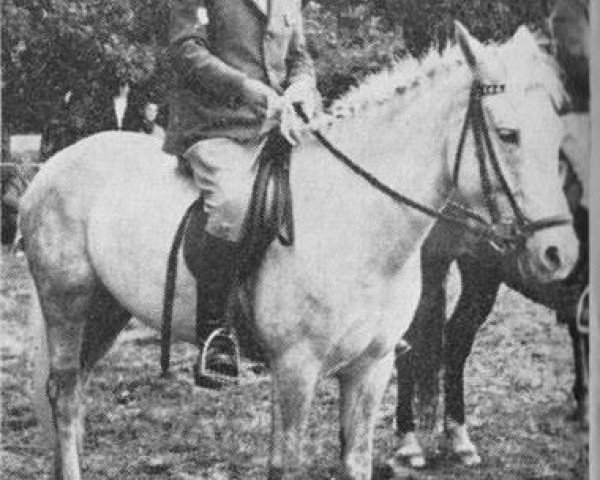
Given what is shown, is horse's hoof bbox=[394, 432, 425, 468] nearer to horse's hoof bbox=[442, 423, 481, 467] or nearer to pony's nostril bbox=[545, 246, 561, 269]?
horse's hoof bbox=[442, 423, 481, 467]

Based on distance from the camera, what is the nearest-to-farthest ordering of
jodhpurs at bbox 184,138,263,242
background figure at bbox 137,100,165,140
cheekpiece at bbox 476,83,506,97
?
cheekpiece at bbox 476,83,506,97 < jodhpurs at bbox 184,138,263,242 < background figure at bbox 137,100,165,140

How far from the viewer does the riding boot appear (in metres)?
2.99

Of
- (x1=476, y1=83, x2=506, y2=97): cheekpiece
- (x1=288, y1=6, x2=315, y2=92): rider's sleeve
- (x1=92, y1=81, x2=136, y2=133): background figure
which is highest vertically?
(x1=288, y1=6, x2=315, y2=92): rider's sleeve

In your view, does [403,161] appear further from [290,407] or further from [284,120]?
[290,407]

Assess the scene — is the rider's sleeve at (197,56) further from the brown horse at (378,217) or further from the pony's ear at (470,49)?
the pony's ear at (470,49)

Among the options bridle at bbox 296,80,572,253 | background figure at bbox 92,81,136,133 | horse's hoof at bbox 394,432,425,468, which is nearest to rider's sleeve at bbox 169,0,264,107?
background figure at bbox 92,81,136,133

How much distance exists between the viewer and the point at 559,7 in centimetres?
317

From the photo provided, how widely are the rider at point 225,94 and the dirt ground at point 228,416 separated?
310 mm

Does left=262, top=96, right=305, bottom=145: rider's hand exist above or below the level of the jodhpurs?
above

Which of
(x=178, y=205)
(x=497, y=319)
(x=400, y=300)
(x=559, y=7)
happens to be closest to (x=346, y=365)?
(x=400, y=300)

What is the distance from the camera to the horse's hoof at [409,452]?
318 cm

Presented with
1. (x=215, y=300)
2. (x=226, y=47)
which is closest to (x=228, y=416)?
(x=215, y=300)

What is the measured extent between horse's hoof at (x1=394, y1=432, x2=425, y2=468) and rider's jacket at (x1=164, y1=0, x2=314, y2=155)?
1191mm

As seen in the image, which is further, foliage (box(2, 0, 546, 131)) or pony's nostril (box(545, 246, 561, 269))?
foliage (box(2, 0, 546, 131))
